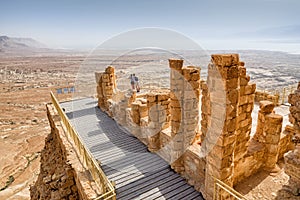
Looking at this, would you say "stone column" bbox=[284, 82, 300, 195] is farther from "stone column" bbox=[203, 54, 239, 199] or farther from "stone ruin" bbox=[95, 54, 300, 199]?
"stone column" bbox=[203, 54, 239, 199]

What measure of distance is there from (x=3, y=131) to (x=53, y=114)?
2378 cm

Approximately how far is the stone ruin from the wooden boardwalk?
1.21 feet

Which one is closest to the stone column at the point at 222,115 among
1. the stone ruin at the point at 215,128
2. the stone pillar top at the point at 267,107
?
the stone ruin at the point at 215,128

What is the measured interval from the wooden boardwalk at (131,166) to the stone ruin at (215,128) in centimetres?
37

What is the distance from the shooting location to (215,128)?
5.11 meters

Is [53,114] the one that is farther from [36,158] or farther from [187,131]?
[36,158]

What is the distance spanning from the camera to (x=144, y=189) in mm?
6535

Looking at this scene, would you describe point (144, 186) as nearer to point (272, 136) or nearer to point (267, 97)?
point (272, 136)

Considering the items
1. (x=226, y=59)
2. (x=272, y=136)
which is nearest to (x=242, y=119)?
(x=272, y=136)

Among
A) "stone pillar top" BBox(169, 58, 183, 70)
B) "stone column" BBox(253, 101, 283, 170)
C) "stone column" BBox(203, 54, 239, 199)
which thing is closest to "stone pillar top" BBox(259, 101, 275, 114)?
"stone column" BBox(253, 101, 283, 170)

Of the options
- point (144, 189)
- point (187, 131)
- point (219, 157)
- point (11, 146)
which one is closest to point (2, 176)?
point (11, 146)

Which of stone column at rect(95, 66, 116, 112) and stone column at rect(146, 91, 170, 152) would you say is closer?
stone column at rect(146, 91, 170, 152)

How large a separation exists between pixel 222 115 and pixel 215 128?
0.43 metres

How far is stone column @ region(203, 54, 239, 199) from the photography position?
466cm
